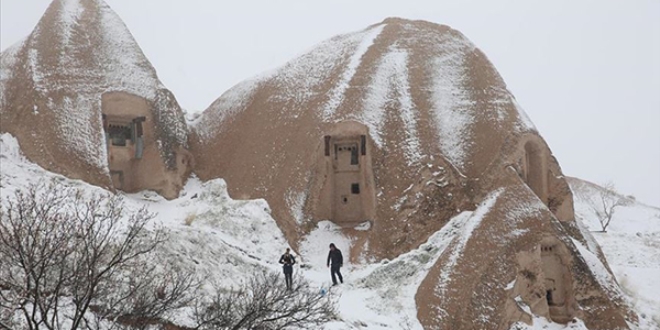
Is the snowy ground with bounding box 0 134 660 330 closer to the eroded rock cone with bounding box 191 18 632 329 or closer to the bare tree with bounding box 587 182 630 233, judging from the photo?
the eroded rock cone with bounding box 191 18 632 329

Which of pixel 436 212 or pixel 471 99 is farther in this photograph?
pixel 471 99

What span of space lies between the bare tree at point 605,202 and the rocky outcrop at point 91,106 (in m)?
29.1

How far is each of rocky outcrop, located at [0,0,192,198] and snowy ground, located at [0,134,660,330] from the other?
75 centimetres

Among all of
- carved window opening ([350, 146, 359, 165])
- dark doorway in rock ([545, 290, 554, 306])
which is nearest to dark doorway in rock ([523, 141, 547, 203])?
dark doorway in rock ([545, 290, 554, 306])

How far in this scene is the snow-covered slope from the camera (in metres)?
23.8

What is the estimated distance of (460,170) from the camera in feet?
81.3

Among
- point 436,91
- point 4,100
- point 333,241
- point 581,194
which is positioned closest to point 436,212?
point 333,241

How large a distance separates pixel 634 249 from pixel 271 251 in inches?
710

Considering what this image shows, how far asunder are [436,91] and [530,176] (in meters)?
4.57

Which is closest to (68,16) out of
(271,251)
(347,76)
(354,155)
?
(347,76)

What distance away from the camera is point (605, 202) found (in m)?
52.1

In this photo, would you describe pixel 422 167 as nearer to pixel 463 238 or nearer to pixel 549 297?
pixel 463 238

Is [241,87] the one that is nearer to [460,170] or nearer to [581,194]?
[460,170]

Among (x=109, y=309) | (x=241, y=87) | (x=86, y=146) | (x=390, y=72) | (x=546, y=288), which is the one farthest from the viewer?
(x=241, y=87)
